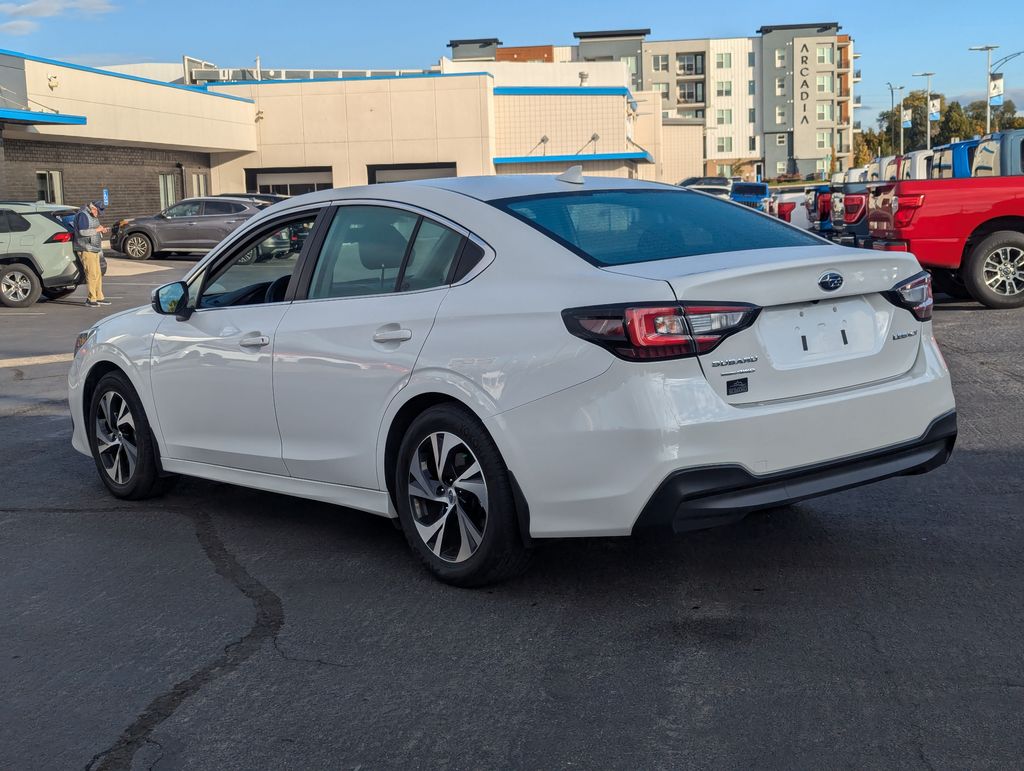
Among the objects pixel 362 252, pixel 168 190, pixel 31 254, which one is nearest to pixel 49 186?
pixel 168 190

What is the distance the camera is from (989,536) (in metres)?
5.45

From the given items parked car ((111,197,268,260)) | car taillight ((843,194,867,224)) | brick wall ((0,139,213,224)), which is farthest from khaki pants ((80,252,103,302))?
parked car ((111,197,268,260))

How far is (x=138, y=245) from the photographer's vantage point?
35.3 meters

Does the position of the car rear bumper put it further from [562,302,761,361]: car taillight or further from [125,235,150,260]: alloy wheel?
[125,235,150,260]: alloy wheel

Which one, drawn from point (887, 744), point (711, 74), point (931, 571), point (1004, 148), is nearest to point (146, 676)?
point (887, 744)

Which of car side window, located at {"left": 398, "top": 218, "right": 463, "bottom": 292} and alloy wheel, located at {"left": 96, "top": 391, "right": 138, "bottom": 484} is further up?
car side window, located at {"left": 398, "top": 218, "right": 463, "bottom": 292}

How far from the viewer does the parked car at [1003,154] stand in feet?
52.0

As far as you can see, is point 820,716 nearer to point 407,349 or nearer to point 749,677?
point 749,677

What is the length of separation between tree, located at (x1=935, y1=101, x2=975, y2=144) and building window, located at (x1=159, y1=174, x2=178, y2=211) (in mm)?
79192

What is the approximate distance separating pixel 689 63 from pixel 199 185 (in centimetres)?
7477

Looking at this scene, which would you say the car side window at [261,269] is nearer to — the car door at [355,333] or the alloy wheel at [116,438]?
the car door at [355,333]

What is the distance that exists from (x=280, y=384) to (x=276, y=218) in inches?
36.2

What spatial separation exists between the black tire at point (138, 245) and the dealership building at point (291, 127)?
3443 mm

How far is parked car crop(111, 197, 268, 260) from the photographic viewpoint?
3494 cm
